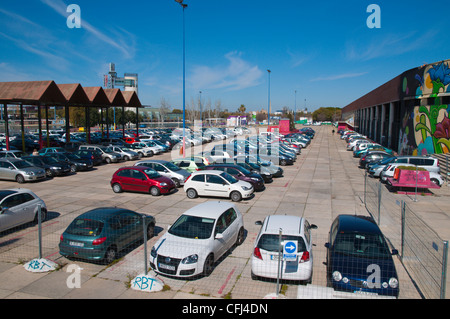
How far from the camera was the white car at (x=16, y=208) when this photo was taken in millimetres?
10742

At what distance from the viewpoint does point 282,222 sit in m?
8.74

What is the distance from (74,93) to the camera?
3544cm

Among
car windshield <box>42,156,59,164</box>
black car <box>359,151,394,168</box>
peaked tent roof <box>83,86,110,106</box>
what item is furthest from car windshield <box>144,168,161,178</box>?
peaked tent roof <box>83,86,110,106</box>

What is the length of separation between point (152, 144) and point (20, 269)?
29.1 meters

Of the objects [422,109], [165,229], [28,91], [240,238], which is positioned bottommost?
[165,229]

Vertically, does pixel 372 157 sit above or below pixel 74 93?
below

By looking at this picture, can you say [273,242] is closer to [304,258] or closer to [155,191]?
[304,258]

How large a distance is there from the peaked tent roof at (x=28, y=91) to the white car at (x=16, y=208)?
21.9 m

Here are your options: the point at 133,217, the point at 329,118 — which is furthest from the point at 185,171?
the point at 329,118

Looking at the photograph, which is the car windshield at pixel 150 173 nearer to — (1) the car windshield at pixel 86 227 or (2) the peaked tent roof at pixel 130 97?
(1) the car windshield at pixel 86 227

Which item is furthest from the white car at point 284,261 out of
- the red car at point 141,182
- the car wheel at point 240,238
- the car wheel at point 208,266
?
the red car at point 141,182

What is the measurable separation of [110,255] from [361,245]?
6505 mm

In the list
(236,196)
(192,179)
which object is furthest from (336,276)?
(192,179)

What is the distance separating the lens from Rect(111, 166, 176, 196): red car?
16781mm
